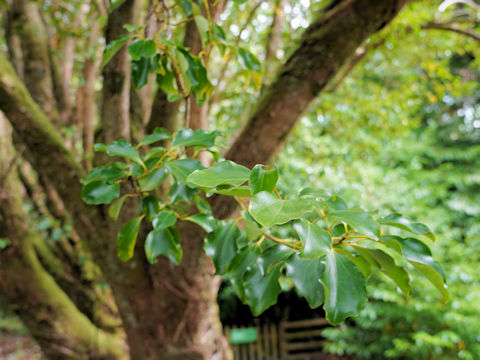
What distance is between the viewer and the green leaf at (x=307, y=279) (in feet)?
2.00

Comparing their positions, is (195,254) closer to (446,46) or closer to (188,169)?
(188,169)

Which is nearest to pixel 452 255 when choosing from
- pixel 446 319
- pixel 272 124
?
pixel 446 319

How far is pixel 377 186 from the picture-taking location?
515cm

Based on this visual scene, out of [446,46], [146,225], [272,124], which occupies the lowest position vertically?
[146,225]

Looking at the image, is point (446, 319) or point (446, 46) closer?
point (446, 46)

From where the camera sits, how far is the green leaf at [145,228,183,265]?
2.68ft

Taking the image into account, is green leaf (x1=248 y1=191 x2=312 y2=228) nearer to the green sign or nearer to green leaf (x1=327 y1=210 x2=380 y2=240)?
green leaf (x1=327 y1=210 x2=380 y2=240)

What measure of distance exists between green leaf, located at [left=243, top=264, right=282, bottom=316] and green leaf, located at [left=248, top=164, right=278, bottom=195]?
0.23m

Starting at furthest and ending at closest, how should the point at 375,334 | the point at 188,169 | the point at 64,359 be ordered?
the point at 375,334, the point at 64,359, the point at 188,169

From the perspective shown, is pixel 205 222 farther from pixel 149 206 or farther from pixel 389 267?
pixel 389 267

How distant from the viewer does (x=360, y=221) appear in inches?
20.7

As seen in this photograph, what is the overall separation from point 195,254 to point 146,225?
209 millimetres

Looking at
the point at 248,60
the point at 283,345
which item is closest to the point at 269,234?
the point at 248,60

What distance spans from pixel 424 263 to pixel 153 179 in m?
0.52
